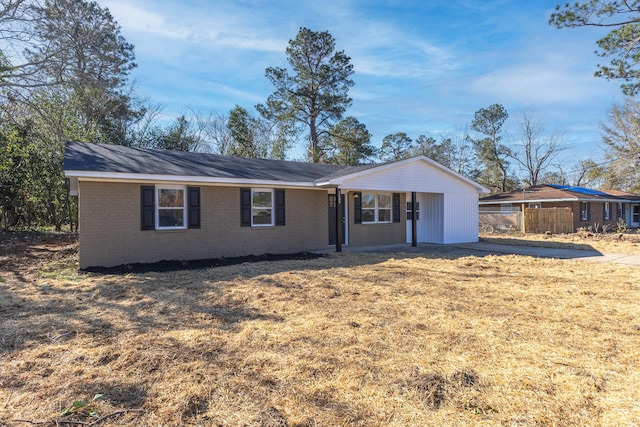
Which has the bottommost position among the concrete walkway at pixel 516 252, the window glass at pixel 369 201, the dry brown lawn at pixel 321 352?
the dry brown lawn at pixel 321 352

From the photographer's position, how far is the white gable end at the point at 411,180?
12516 mm

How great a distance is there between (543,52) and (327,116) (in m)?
14.7

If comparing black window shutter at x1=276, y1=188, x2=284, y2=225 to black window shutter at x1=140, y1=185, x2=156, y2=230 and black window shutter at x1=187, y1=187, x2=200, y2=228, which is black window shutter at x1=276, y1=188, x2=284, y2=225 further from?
black window shutter at x1=140, y1=185, x2=156, y2=230

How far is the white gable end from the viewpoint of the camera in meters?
12.5

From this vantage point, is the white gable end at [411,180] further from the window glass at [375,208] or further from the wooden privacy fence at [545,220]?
the wooden privacy fence at [545,220]

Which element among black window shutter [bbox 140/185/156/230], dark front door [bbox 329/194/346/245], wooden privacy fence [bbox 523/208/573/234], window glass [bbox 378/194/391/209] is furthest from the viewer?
wooden privacy fence [bbox 523/208/573/234]

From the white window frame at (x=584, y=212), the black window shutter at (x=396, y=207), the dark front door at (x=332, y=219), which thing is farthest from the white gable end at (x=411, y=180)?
the white window frame at (x=584, y=212)

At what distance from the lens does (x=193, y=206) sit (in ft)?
33.2

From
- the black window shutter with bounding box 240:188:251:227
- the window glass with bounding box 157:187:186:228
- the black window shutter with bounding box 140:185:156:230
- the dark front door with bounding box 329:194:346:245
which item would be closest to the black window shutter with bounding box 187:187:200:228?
the window glass with bounding box 157:187:186:228

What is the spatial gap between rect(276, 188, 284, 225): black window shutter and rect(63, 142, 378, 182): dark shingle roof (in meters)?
0.48

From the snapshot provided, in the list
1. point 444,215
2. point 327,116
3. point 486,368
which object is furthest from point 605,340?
point 327,116

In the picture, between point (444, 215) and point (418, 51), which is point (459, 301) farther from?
point (418, 51)

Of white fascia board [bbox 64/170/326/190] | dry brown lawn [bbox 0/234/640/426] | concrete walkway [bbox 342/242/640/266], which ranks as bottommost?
dry brown lawn [bbox 0/234/640/426]

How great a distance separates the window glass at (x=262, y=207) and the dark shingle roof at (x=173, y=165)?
595 millimetres
